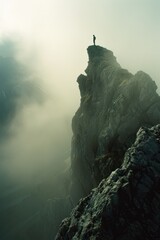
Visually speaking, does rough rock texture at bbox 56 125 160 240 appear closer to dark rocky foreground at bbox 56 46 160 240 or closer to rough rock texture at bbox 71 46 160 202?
dark rocky foreground at bbox 56 46 160 240

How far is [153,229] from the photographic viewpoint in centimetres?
4081

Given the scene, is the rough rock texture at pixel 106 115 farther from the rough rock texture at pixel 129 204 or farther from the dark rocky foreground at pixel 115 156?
the rough rock texture at pixel 129 204

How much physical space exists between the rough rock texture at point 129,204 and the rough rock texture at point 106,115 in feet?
91.2

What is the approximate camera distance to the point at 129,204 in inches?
1677

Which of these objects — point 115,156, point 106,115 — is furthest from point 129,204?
point 106,115

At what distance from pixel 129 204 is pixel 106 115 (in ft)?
196

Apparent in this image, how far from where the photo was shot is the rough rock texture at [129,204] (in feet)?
135

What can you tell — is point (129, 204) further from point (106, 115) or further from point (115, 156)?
point (106, 115)

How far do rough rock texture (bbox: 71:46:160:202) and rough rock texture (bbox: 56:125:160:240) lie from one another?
27784mm

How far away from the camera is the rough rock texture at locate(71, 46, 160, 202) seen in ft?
263

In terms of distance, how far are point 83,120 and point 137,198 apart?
82747mm

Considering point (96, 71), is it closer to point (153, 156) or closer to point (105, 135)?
point (105, 135)

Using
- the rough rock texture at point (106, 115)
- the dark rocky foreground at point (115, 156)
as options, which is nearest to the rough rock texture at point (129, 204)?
the dark rocky foreground at point (115, 156)

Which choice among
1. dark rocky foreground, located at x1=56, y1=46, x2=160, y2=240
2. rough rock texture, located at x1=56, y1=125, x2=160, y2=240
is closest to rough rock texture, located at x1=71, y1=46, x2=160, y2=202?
dark rocky foreground, located at x1=56, y1=46, x2=160, y2=240
